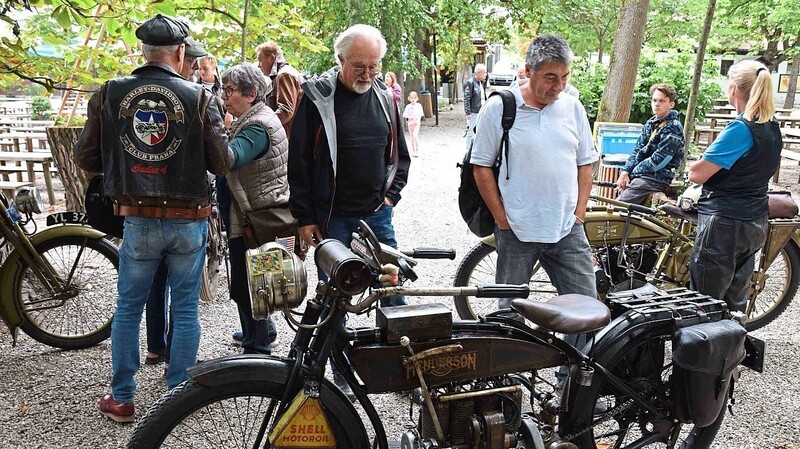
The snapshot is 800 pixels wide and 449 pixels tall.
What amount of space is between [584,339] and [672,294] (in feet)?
1.58

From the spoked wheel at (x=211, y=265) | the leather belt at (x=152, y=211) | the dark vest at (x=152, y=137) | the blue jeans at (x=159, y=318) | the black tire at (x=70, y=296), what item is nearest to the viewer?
the dark vest at (x=152, y=137)

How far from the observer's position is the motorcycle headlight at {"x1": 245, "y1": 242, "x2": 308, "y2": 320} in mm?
2200

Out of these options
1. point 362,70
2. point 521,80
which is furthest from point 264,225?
point 521,80

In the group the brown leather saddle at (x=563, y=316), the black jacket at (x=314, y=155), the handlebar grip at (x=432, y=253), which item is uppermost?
the black jacket at (x=314, y=155)

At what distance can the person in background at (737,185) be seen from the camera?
3717 mm

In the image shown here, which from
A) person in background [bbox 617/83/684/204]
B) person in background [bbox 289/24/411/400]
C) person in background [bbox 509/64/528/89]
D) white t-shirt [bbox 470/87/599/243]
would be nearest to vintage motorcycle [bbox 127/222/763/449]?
white t-shirt [bbox 470/87/599/243]

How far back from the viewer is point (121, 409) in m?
3.40

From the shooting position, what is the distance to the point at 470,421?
249cm

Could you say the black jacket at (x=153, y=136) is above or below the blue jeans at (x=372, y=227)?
above

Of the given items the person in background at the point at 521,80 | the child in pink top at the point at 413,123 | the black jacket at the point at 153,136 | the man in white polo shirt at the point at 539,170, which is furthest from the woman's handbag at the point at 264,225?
the child in pink top at the point at 413,123

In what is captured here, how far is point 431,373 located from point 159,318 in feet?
7.35

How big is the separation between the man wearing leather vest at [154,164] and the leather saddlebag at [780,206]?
3.43 m

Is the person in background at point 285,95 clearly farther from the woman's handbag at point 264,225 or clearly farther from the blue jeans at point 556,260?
the blue jeans at point 556,260

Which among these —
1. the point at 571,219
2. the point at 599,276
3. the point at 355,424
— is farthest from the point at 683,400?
the point at 599,276
